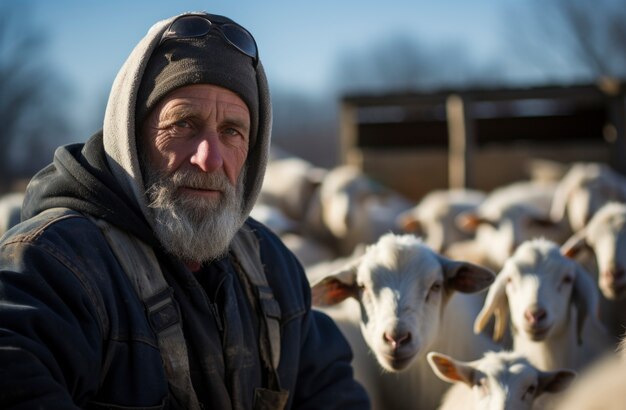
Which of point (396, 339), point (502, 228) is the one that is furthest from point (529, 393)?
point (502, 228)

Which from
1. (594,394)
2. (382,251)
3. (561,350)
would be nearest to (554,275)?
(561,350)

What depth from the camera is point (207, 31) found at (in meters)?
3.33

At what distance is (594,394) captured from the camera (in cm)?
172

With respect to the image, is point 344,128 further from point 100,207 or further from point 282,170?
point 100,207

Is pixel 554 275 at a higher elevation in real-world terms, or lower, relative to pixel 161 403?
lower

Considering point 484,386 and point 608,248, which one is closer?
point 484,386

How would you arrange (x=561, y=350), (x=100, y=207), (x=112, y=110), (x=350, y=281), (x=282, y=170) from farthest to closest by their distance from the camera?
(x=282, y=170)
(x=561, y=350)
(x=350, y=281)
(x=112, y=110)
(x=100, y=207)

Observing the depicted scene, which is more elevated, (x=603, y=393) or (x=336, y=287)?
(x=603, y=393)

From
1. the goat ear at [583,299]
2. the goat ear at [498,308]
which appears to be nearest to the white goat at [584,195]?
the goat ear at [583,299]

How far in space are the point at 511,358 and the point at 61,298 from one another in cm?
217

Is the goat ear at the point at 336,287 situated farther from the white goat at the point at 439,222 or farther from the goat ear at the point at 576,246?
the white goat at the point at 439,222

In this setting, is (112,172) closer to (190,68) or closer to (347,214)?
(190,68)

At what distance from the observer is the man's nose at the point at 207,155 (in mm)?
3230

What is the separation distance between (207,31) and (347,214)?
6253mm
